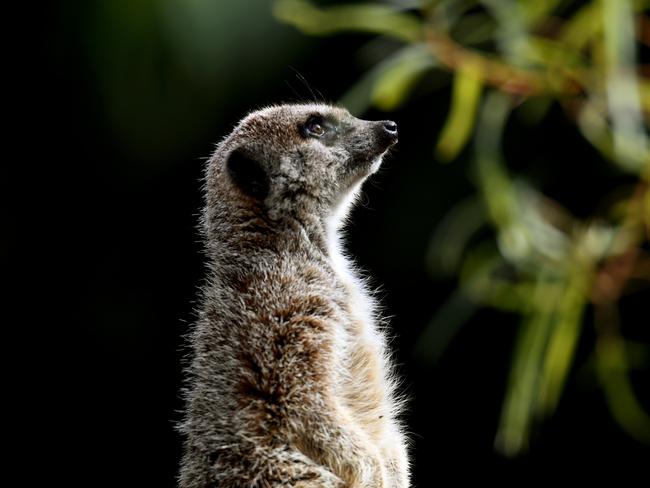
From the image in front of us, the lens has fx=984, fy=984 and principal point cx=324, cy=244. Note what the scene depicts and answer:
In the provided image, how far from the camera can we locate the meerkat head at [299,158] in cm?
218

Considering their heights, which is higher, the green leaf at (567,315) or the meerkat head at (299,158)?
the meerkat head at (299,158)

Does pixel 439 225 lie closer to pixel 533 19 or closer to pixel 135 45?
pixel 135 45

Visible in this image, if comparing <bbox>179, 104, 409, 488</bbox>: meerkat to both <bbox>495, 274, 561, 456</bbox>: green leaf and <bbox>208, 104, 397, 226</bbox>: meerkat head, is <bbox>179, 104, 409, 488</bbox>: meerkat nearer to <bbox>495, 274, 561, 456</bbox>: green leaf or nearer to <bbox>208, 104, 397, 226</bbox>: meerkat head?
<bbox>208, 104, 397, 226</bbox>: meerkat head

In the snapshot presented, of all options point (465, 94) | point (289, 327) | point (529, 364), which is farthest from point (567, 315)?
point (289, 327)

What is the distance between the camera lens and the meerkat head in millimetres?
2176

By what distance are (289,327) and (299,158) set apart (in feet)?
1.44

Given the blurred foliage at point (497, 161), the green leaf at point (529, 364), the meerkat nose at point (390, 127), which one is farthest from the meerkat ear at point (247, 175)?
the green leaf at point (529, 364)

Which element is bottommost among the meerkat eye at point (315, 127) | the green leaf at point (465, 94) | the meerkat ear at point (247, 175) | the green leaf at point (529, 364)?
the green leaf at point (529, 364)

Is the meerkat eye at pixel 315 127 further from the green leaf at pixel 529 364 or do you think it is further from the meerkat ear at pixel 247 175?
the green leaf at pixel 529 364

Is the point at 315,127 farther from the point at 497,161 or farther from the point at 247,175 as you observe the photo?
the point at 497,161

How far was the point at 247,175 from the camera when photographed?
2.18 meters

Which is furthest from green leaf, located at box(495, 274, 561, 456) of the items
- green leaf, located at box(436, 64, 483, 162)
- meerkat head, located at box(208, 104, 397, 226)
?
meerkat head, located at box(208, 104, 397, 226)

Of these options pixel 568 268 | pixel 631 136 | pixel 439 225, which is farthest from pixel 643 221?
pixel 439 225

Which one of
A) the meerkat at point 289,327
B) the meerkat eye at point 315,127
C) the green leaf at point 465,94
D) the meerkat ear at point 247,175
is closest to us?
the meerkat at point 289,327
